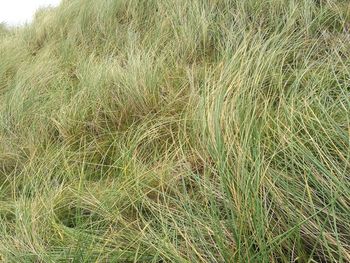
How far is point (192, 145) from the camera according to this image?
4.41 ft

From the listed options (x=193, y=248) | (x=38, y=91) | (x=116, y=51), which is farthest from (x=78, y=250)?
(x=116, y=51)

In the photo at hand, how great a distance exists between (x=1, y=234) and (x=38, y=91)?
1337 mm

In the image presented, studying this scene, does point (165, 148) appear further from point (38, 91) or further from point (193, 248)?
point (38, 91)

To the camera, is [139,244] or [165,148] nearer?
[139,244]

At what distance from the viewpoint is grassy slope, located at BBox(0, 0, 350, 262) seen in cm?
89

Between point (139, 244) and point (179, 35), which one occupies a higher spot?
point (179, 35)

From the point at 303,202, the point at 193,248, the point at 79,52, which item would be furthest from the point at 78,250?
the point at 79,52

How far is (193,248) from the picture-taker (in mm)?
874

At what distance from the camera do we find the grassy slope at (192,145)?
35.1 inches

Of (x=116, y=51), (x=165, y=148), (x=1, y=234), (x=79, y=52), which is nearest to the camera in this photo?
(x=1, y=234)

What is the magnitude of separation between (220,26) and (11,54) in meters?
2.21

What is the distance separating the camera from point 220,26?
2.15 m

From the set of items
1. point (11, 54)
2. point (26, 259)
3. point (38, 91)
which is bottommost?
point (26, 259)

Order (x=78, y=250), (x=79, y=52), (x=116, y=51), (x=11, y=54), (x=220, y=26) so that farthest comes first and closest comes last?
(x=11, y=54) → (x=79, y=52) → (x=116, y=51) → (x=220, y=26) → (x=78, y=250)
